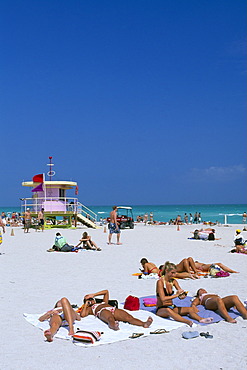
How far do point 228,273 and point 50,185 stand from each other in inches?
807

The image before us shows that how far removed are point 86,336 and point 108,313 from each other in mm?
775

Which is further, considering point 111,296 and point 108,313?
point 111,296

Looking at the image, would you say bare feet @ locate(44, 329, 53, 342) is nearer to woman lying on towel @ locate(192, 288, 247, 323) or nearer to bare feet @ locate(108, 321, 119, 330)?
bare feet @ locate(108, 321, 119, 330)

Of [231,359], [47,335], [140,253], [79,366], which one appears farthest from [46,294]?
[140,253]

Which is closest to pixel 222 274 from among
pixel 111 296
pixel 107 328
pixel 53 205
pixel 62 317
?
pixel 111 296

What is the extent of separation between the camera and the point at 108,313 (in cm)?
579

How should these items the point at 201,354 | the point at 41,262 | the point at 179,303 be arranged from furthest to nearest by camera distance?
→ the point at 41,262 < the point at 179,303 < the point at 201,354

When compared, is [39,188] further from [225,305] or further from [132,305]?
[225,305]

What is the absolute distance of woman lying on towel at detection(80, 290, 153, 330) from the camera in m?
5.61

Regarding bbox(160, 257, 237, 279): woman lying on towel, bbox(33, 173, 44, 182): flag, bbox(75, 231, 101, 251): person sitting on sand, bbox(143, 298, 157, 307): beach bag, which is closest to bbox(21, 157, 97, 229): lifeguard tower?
bbox(33, 173, 44, 182): flag

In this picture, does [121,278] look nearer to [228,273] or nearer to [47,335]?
[228,273]

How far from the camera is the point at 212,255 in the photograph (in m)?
13.7

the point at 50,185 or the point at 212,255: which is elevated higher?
the point at 50,185

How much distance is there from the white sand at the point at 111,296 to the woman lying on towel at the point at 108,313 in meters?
0.43
